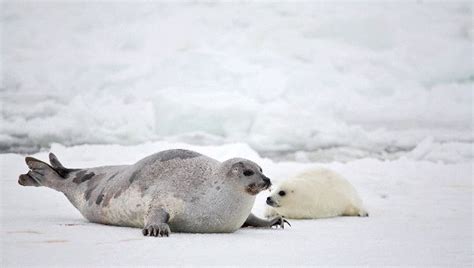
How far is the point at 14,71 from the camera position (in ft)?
30.8

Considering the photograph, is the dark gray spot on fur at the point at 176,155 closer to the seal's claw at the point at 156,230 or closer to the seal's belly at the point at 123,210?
the seal's belly at the point at 123,210

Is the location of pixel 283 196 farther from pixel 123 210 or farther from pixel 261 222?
pixel 123 210

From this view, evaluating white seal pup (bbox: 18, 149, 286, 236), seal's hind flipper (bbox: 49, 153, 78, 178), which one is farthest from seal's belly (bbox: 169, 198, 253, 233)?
seal's hind flipper (bbox: 49, 153, 78, 178)

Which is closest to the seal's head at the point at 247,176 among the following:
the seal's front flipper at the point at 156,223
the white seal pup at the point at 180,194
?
the white seal pup at the point at 180,194

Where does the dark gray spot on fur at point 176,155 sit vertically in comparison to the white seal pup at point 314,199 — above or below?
below

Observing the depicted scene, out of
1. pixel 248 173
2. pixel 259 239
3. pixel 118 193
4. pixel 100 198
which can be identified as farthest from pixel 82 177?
pixel 259 239

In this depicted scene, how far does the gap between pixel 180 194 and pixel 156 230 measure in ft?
1.06

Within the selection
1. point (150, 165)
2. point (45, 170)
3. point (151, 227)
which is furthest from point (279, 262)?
point (45, 170)

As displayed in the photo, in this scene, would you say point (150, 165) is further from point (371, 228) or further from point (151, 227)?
point (371, 228)

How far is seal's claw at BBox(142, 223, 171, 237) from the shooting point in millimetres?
3154

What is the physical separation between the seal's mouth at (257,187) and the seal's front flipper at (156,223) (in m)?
0.41

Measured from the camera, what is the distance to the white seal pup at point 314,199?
15.4 ft

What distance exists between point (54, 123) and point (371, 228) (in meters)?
5.08

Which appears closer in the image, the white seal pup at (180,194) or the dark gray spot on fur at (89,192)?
the white seal pup at (180,194)
